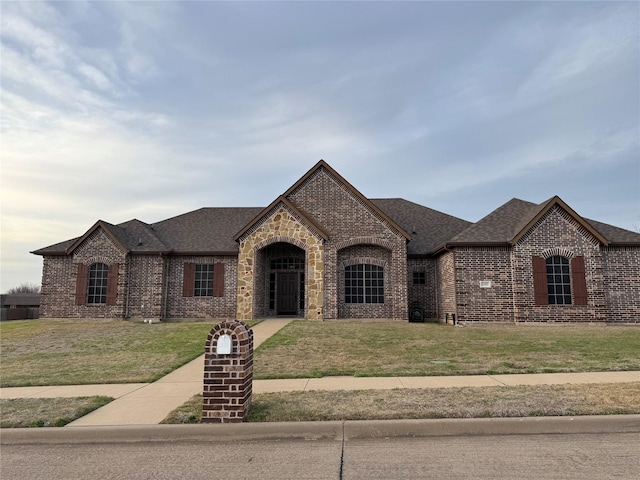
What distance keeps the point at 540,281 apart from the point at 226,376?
53.7ft

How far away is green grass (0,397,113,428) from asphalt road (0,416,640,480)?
37 cm

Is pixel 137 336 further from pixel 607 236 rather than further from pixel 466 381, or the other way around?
pixel 607 236

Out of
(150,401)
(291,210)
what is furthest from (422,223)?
(150,401)

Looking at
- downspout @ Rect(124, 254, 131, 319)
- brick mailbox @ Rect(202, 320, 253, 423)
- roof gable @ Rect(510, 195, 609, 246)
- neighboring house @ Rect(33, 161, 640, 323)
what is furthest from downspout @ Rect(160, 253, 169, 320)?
brick mailbox @ Rect(202, 320, 253, 423)

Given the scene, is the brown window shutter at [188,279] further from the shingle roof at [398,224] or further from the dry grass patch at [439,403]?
the dry grass patch at [439,403]

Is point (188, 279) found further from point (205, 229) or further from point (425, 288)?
point (425, 288)

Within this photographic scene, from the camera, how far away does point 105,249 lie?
21500 millimetres

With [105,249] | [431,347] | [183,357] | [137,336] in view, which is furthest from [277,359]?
[105,249]

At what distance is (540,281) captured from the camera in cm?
1839

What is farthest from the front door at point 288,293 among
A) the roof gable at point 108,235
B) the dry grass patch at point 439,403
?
the dry grass patch at point 439,403

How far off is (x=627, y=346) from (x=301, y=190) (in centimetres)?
1410

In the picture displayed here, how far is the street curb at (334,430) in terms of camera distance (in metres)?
5.41

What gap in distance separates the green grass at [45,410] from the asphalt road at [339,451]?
A: 0.37 m

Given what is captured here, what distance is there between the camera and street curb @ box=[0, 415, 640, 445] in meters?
5.41
